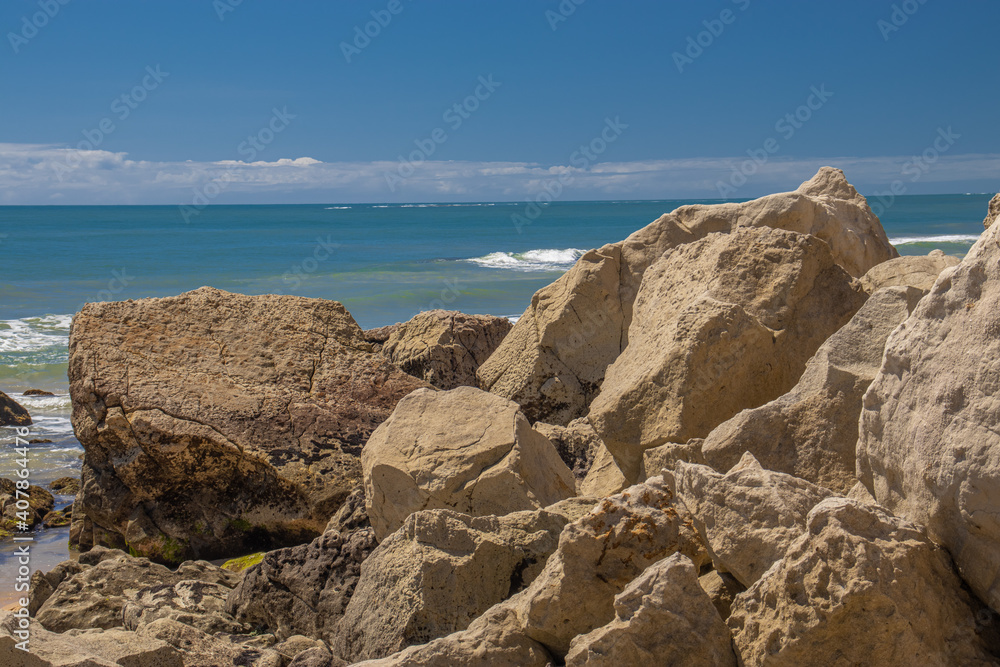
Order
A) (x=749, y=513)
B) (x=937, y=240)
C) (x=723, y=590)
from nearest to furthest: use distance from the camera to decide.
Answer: (x=749, y=513), (x=723, y=590), (x=937, y=240)

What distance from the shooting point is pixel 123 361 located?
5.66 m

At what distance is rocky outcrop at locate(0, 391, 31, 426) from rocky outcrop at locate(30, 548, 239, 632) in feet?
20.2

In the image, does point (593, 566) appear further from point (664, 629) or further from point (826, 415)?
point (826, 415)

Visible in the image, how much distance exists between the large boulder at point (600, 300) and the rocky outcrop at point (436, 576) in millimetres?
2820

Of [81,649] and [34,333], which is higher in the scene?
[34,333]

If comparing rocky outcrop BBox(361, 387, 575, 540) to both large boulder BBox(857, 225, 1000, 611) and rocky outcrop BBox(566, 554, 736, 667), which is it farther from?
large boulder BBox(857, 225, 1000, 611)

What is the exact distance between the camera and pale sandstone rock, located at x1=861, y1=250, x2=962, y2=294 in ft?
14.1

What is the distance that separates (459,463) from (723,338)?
1294 mm

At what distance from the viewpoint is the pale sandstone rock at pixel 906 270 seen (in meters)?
4.30

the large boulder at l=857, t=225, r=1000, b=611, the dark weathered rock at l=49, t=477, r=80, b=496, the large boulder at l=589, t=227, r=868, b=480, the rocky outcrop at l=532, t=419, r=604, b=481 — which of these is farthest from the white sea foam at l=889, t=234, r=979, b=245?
the large boulder at l=857, t=225, r=1000, b=611

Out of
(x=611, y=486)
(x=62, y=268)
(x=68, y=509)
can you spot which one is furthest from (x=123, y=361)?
(x=62, y=268)

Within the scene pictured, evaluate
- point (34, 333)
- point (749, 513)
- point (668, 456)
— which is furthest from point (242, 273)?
point (749, 513)

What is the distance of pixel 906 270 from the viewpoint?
14.5 ft

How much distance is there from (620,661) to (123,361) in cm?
445
